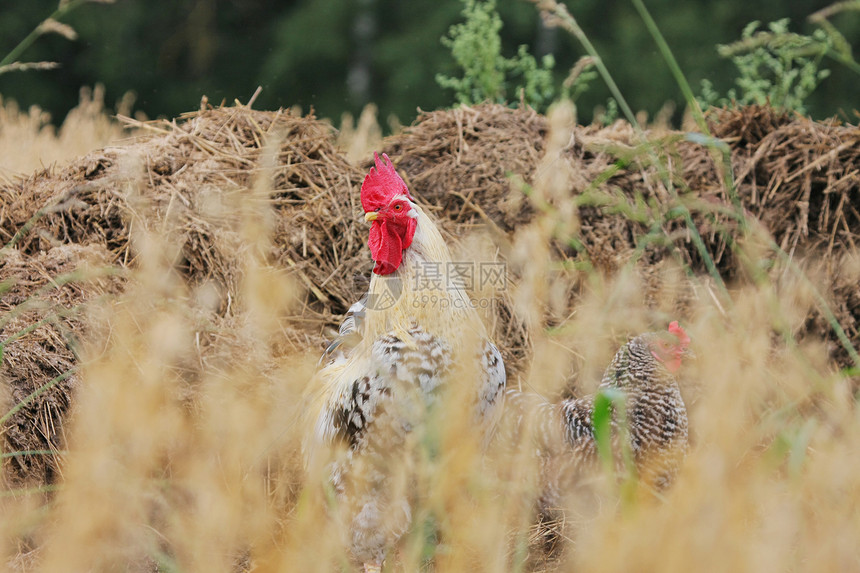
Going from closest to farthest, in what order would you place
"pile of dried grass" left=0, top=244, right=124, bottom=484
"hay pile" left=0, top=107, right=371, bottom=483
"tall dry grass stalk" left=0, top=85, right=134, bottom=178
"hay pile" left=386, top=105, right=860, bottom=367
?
"pile of dried grass" left=0, top=244, right=124, bottom=484 < "hay pile" left=0, top=107, right=371, bottom=483 < "hay pile" left=386, top=105, right=860, bottom=367 < "tall dry grass stalk" left=0, top=85, right=134, bottom=178

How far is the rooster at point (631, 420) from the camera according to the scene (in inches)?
112

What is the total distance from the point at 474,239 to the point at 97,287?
5.25 feet

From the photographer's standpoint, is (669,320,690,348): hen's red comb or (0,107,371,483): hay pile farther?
(0,107,371,483): hay pile

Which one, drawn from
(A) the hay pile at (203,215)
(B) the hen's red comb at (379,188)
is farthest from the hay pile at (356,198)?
(B) the hen's red comb at (379,188)

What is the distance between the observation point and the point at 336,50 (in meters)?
13.6

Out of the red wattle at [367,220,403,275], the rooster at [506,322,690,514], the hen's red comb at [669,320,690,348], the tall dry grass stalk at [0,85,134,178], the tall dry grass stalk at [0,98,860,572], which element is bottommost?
the rooster at [506,322,690,514]

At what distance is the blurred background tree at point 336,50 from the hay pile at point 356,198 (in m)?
8.48

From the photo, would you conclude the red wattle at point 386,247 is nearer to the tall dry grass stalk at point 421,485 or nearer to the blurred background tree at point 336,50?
the tall dry grass stalk at point 421,485

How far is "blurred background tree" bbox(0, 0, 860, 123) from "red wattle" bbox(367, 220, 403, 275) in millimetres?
10186

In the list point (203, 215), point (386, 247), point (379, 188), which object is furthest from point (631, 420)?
point (203, 215)

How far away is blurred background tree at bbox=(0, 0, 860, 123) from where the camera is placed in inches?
509

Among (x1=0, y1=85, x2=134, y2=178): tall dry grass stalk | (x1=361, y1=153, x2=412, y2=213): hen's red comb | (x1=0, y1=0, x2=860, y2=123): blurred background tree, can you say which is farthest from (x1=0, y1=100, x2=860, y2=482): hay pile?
(x1=0, y1=0, x2=860, y2=123): blurred background tree

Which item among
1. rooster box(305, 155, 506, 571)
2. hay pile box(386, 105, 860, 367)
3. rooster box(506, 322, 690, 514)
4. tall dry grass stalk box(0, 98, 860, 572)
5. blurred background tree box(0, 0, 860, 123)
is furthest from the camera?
blurred background tree box(0, 0, 860, 123)
